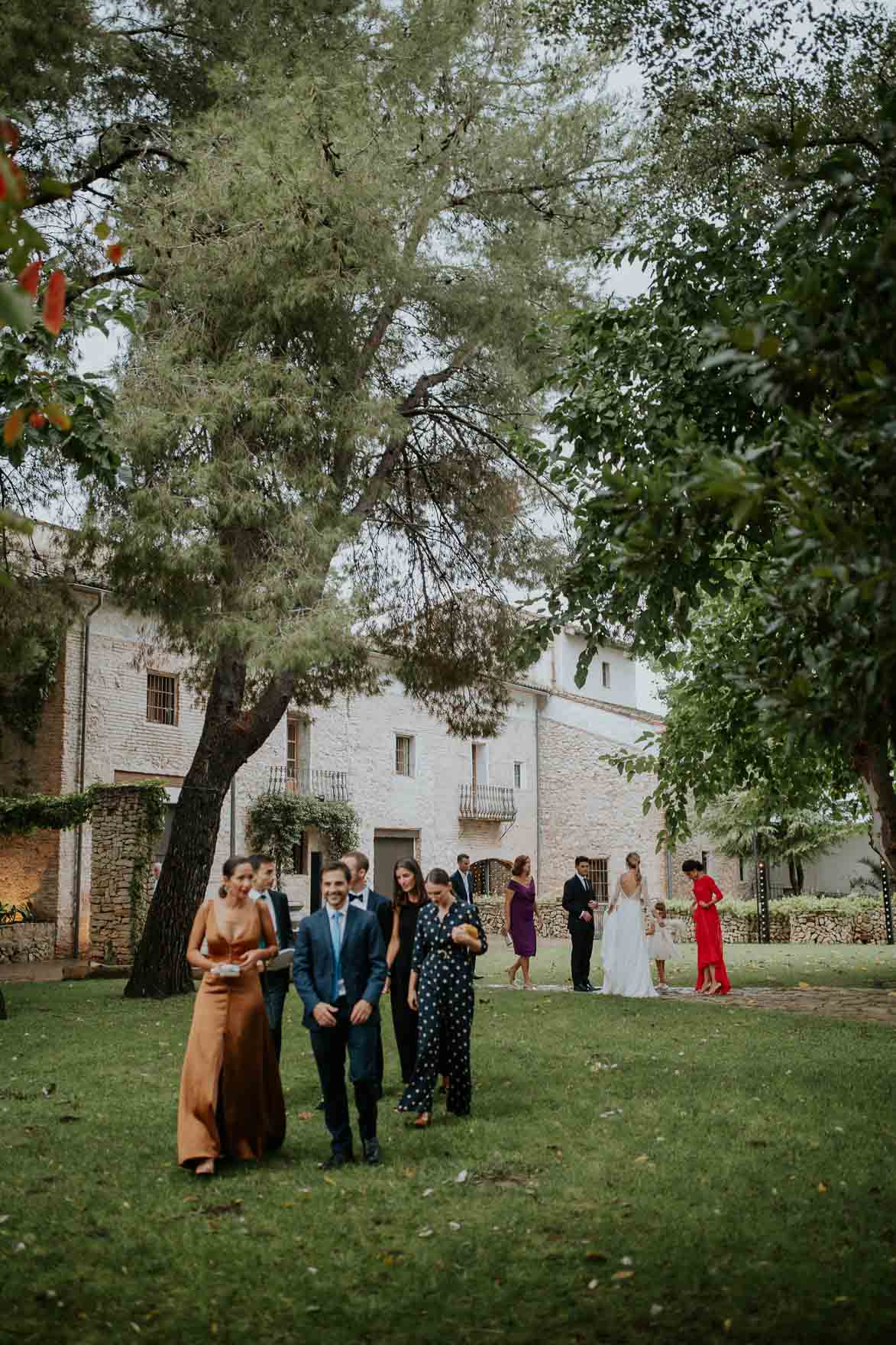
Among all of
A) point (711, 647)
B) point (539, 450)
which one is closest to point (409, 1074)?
point (539, 450)

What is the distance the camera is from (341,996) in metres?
7.17

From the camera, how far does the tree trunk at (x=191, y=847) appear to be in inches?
645

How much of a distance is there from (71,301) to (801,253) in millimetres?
5024

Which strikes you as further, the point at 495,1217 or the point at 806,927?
the point at 806,927

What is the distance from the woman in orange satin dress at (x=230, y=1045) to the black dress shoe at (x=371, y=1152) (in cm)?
60

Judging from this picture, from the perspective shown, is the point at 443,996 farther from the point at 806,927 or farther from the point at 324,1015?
the point at 806,927

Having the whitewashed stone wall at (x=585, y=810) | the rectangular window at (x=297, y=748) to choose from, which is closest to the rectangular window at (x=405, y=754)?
the rectangular window at (x=297, y=748)

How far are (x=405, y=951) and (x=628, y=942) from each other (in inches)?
309

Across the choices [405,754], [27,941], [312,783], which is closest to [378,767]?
[405,754]

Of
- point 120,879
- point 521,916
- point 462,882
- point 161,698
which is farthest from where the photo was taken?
point 161,698

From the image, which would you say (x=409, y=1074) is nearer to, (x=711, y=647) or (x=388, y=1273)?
(x=388, y=1273)

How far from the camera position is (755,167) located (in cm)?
1170

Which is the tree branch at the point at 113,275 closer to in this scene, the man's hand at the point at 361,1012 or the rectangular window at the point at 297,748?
the man's hand at the point at 361,1012

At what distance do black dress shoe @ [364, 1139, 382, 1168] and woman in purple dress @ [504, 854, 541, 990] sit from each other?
1116cm
